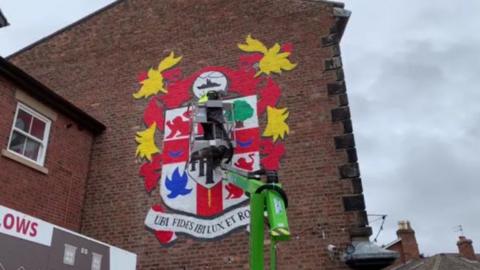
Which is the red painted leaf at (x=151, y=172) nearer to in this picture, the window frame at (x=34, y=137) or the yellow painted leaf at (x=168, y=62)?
the window frame at (x=34, y=137)

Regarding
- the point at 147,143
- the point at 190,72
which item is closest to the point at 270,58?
the point at 190,72

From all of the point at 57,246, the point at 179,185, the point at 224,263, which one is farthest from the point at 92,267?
the point at 179,185

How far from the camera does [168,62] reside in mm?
11375

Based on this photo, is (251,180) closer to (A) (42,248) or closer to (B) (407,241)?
(A) (42,248)

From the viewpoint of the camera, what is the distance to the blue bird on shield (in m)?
9.42

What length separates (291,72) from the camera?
33.0 ft

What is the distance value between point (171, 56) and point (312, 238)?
5.91 m

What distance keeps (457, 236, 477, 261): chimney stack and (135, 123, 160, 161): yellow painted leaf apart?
65.7ft

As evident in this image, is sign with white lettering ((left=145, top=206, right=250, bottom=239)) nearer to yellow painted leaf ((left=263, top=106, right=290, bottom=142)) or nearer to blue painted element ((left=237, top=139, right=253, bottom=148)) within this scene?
blue painted element ((left=237, top=139, right=253, bottom=148))

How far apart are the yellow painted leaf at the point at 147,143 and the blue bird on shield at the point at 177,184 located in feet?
2.68

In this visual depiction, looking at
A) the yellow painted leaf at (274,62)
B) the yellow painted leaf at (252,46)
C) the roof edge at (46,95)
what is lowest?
the roof edge at (46,95)

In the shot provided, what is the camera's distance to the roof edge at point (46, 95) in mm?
8641

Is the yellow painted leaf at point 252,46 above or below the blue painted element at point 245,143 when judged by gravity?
above

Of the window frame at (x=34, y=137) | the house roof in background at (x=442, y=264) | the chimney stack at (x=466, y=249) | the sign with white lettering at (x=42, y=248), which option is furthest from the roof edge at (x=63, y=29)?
the chimney stack at (x=466, y=249)
